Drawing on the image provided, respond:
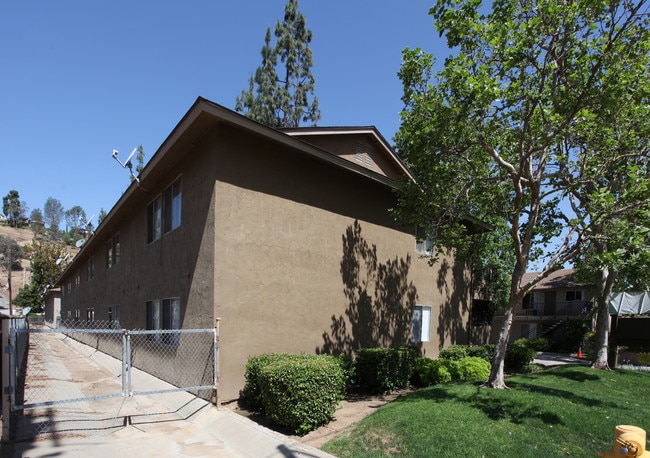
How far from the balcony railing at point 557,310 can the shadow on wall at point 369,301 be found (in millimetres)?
26533

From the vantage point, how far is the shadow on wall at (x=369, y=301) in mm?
11516

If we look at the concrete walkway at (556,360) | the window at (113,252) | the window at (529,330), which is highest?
the window at (113,252)

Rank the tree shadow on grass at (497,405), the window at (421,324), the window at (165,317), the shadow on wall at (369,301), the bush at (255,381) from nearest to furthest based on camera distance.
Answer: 1. the tree shadow on grass at (497,405)
2. the bush at (255,381)
3. the window at (165,317)
4. the shadow on wall at (369,301)
5. the window at (421,324)

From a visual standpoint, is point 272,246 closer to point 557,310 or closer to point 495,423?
point 495,423

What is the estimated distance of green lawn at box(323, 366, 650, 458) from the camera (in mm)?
5938

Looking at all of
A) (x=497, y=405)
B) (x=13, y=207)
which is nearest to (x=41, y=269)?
(x=497, y=405)

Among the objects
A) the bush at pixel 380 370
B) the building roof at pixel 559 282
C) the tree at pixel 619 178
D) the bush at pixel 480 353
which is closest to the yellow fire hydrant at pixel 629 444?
the tree at pixel 619 178

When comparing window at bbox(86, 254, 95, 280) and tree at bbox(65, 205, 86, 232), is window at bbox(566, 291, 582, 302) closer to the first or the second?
window at bbox(86, 254, 95, 280)

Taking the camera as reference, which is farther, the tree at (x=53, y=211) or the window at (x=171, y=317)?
the tree at (x=53, y=211)

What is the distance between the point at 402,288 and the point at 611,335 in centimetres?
744

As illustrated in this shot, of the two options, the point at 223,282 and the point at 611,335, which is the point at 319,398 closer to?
the point at 223,282

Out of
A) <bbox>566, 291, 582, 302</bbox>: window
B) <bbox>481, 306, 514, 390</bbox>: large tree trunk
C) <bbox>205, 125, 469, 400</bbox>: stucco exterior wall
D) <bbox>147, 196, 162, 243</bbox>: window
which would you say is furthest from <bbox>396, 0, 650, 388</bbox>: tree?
<bbox>566, 291, 582, 302</bbox>: window

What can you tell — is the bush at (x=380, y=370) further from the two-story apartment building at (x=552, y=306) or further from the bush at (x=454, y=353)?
the two-story apartment building at (x=552, y=306)

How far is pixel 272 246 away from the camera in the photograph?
973cm
